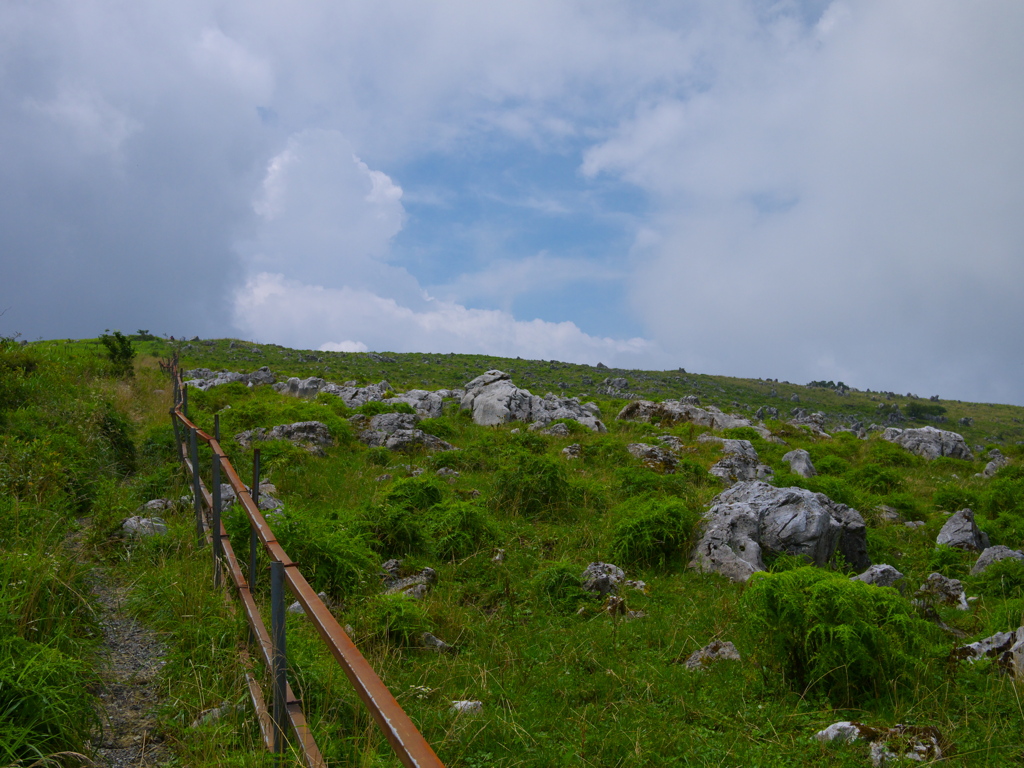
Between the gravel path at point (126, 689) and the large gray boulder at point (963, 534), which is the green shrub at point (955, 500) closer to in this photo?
the large gray boulder at point (963, 534)

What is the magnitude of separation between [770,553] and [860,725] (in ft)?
14.4

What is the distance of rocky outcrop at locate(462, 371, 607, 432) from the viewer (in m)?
20.1

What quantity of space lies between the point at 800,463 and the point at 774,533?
8.18 meters

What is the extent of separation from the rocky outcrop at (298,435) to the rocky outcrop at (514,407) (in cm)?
643

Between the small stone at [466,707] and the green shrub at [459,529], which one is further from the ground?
the green shrub at [459,529]

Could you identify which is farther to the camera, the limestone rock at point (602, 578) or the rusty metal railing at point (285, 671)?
the limestone rock at point (602, 578)

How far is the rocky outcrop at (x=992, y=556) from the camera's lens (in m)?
8.95

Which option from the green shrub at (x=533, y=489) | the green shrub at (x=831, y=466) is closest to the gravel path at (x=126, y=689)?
Answer: the green shrub at (x=533, y=489)

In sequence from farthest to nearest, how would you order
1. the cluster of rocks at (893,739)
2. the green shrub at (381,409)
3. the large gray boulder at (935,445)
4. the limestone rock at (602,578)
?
the large gray boulder at (935,445), the green shrub at (381,409), the limestone rock at (602,578), the cluster of rocks at (893,739)

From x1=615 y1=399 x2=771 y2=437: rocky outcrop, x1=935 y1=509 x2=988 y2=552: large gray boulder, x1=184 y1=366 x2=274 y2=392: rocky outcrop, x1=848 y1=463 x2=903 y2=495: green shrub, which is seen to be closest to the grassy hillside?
x1=935 y1=509 x2=988 y2=552: large gray boulder

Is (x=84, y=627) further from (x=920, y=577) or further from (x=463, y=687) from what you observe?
(x=920, y=577)

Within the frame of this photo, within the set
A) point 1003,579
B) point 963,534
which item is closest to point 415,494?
point 1003,579

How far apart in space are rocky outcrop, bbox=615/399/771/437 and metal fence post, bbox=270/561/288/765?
64.3 ft

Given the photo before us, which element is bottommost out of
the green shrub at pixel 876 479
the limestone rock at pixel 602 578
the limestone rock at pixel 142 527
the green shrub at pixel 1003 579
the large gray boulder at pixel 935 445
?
the limestone rock at pixel 602 578
